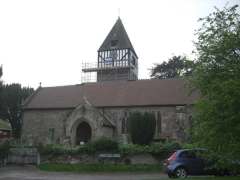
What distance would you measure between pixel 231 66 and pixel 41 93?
1423 inches

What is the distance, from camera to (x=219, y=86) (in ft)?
46.0

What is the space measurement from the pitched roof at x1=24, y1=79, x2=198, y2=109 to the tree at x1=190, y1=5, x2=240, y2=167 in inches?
897

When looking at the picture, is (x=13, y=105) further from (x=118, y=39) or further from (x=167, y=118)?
(x=167, y=118)

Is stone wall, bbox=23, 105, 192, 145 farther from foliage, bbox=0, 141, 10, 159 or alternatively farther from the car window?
the car window

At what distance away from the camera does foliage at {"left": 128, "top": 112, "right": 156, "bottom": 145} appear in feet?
110

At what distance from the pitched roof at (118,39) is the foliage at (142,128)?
82.7ft

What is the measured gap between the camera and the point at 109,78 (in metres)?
58.2

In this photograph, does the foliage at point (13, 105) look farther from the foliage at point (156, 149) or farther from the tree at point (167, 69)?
the foliage at point (156, 149)

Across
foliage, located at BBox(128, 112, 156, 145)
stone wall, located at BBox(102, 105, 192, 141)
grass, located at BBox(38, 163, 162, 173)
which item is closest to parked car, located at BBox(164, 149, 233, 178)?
grass, located at BBox(38, 163, 162, 173)

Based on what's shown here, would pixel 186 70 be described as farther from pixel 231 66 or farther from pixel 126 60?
pixel 126 60

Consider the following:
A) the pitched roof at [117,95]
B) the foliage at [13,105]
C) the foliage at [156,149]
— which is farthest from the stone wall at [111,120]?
the foliage at [13,105]

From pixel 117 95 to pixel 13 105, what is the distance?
19518 mm

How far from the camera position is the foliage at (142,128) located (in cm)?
3356

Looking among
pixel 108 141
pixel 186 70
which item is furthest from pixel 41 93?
pixel 186 70
